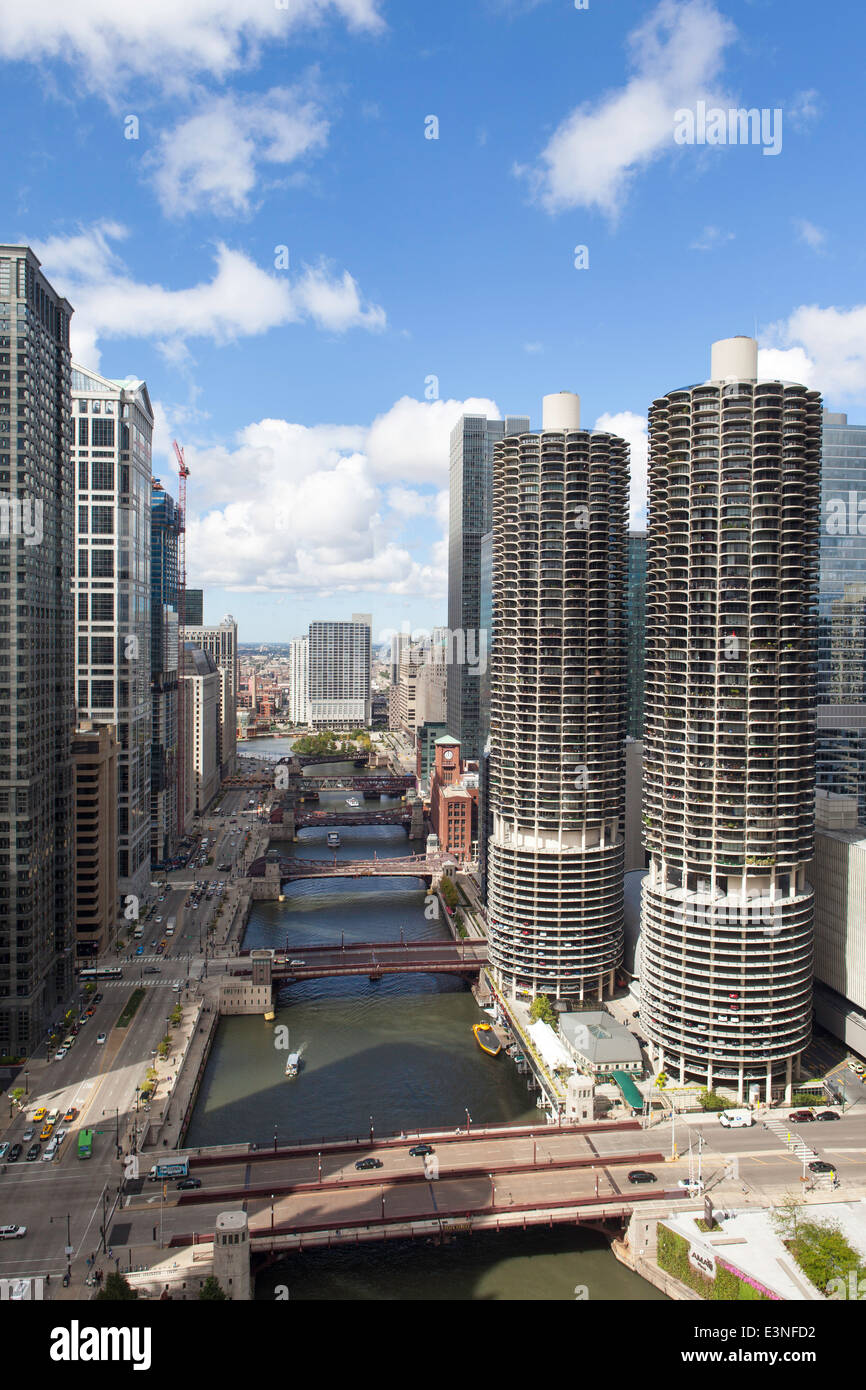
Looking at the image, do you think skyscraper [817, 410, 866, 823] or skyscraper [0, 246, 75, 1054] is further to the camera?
skyscraper [817, 410, 866, 823]

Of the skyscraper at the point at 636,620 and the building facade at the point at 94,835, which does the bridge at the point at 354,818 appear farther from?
the building facade at the point at 94,835

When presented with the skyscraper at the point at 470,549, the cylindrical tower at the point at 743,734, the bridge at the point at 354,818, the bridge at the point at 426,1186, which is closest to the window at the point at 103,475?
the skyscraper at the point at 470,549

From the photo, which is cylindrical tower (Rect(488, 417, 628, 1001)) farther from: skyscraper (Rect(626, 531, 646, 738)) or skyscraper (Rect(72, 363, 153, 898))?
skyscraper (Rect(72, 363, 153, 898))

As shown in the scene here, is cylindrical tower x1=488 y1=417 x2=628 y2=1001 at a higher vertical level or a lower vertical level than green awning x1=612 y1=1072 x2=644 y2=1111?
higher

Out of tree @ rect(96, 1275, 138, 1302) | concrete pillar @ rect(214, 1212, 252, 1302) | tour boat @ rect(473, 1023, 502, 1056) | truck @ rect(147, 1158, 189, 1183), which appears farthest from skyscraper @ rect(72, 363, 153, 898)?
tree @ rect(96, 1275, 138, 1302)

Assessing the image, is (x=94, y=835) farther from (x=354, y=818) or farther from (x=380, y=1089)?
(x=354, y=818)

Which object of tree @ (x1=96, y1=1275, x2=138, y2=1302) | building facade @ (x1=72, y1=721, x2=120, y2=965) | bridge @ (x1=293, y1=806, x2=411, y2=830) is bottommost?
tree @ (x1=96, y1=1275, x2=138, y2=1302)

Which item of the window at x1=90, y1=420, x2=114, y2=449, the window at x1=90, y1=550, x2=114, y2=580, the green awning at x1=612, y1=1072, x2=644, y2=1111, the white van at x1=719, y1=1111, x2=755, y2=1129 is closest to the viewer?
the white van at x1=719, y1=1111, x2=755, y2=1129

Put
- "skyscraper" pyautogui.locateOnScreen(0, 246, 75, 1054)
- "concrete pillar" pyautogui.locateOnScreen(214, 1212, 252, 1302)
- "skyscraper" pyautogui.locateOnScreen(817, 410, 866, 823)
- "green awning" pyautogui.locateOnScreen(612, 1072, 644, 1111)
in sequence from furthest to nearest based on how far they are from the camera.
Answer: "skyscraper" pyautogui.locateOnScreen(817, 410, 866, 823) < "skyscraper" pyautogui.locateOnScreen(0, 246, 75, 1054) < "green awning" pyautogui.locateOnScreen(612, 1072, 644, 1111) < "concrete pillar" pyautogui.locateOnScreen(214, 1212, 252, 1302)
